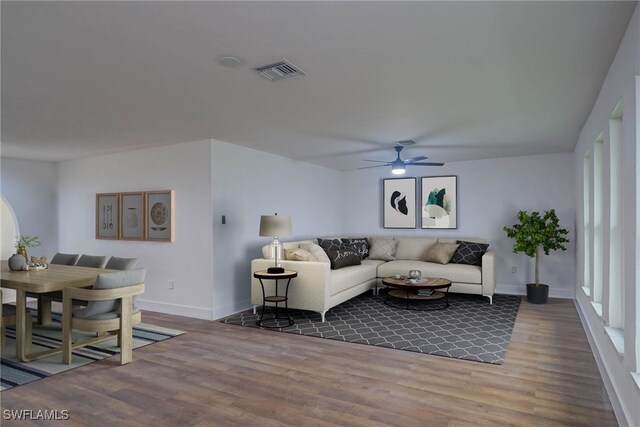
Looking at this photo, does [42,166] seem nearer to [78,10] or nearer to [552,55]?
[78,10]

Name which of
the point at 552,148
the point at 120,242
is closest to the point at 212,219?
the point at 120,242

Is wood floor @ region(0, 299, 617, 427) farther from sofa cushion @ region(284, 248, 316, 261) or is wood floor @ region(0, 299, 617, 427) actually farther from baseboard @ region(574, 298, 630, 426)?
sofa cushion @ region(284, 248, 316, 261)

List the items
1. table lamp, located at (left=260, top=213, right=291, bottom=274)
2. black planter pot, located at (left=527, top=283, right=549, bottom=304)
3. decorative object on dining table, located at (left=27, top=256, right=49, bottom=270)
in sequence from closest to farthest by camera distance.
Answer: decorative object on dining table, located at (left=27, top=256, right=49, bottom=270) < table lamp, located at (left=260, top=213, right=291, bottom=274) < black planter pot, located at (left=527, top=283, right=549, bottom=304)

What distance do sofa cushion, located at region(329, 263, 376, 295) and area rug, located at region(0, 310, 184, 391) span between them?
196 centimetres

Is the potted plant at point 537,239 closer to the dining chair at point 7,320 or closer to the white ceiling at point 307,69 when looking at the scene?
the white ceiling at point 307,69

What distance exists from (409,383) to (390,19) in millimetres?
2565

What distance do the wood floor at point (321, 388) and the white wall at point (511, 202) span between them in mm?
2592

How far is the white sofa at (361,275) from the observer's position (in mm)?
4793

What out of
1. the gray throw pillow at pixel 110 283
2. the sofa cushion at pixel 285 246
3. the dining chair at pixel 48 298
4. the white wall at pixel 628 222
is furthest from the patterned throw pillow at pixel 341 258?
the white wall at pixel 628 222

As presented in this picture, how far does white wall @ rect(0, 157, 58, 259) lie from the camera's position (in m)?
6.11

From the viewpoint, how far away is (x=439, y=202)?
283 inches

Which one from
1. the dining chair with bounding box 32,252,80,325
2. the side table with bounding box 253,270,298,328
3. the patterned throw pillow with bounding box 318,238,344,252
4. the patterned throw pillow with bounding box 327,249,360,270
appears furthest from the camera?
the patterned throw pillow with bounding box 318,238,344,252

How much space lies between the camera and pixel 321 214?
24.3ft

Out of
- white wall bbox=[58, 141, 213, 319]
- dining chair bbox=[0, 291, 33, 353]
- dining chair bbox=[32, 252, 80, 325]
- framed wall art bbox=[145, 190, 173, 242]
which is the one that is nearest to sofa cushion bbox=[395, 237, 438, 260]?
white wall bbox=[58, 141, 213, 319]
